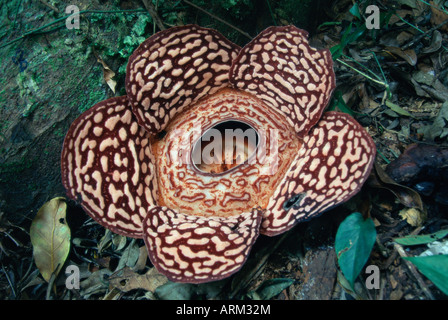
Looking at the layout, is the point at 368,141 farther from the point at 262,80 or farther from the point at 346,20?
the point at 346,20

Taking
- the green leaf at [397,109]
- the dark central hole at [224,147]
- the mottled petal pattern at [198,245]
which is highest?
the mottled petal pattern at [198,245]

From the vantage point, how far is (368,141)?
1.92 meters

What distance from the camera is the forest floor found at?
2.06 m

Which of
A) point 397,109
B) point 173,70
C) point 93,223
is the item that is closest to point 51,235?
point 93,223

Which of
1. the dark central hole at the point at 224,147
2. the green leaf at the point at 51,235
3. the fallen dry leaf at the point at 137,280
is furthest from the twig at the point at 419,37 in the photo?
the green leaf at the point at 51,235

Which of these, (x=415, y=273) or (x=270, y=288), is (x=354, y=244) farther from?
(x=270, y=288)

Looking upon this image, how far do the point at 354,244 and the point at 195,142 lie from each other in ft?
4.01

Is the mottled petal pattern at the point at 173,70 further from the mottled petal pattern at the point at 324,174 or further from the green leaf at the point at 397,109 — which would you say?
the green leaf at the point at 397,109

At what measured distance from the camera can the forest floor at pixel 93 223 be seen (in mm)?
2059

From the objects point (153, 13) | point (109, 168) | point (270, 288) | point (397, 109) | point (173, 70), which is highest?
point (153, 13)

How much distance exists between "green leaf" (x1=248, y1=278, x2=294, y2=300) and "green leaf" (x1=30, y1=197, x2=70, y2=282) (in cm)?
136

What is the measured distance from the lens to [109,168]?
1.96 metres

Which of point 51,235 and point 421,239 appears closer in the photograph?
point 421,239

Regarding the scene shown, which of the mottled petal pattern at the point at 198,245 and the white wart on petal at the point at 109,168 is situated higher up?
the white wart on petal at the point at 109,168
